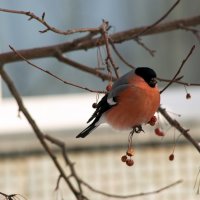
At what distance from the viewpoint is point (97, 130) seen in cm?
461

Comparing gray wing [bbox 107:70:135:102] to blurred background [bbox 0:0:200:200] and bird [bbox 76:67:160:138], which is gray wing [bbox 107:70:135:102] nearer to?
bird [bbox 76:67:160:138]

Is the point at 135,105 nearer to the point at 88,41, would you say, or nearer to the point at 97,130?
the point at 88,41

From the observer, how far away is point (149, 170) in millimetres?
4602

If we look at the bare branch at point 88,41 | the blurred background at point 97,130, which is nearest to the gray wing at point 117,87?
the bare branch at point 88,41

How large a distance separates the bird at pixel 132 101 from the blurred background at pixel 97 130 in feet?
8.43

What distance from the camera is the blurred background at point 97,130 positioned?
458 cm

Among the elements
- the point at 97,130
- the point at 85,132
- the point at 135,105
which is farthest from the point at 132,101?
the point at 97,130

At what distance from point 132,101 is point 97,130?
2701 mm

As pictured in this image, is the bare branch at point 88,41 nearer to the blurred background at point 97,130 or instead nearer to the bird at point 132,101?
the bird at point 132,101

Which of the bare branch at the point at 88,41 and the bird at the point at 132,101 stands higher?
the bare branch at the point at 88,41

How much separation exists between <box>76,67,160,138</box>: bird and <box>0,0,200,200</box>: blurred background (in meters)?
2.57

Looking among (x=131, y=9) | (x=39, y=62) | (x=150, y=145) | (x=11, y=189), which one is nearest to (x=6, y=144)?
(x=11, y=189)

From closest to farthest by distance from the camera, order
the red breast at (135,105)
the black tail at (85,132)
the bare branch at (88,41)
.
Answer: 1. the red breast at (135,105)
2. the black tail at (85,132)
3. the bare branch at (88,41)

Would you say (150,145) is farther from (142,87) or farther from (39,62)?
(142,87)
